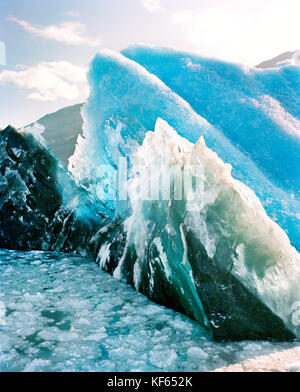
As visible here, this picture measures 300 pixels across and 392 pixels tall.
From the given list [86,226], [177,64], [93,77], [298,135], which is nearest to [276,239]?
[298,135]

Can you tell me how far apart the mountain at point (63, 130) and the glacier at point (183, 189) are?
19078 millimetres

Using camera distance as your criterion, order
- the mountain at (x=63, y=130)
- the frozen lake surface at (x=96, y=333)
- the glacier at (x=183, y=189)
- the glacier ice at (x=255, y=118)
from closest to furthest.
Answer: the frozen lake surface at (x=96, y=333) → the glacier at (x=183, y=189) → the glacier ice at (x=255, y=118) → the mountain at (x=63, y=130)

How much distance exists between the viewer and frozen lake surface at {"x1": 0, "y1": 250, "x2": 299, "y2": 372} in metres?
1.75

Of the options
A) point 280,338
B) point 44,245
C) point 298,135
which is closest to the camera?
point 280,338

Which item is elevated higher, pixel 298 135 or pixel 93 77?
pixel 93 77

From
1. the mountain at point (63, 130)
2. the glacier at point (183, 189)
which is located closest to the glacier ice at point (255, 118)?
the glacier at point (183, 189)

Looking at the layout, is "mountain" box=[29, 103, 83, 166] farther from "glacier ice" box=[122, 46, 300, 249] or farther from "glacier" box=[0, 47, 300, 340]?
"glacier ice" box=[122, 46, 300, 249]

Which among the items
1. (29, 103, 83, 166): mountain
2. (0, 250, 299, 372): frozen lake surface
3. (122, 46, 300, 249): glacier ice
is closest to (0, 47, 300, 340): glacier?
(122, 46, 300, 249): glacier ice

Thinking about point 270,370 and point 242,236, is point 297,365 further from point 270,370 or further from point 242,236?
point 242,236

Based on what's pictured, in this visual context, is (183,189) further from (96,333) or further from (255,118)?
(255,118)

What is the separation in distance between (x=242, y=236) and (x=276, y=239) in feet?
0.75

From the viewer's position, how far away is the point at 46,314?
7.62ft

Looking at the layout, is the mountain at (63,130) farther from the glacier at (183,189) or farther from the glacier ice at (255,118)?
the glacier ice at (255,118)

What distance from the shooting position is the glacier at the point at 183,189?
2146mm
